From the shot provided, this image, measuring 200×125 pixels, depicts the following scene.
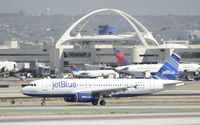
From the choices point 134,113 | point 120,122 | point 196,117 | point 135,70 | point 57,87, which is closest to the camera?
point 120,122

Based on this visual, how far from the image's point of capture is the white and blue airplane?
87.8 m

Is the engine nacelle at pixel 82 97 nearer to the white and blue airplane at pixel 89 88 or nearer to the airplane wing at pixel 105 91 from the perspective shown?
the white and blue airplane at pixel 89 88

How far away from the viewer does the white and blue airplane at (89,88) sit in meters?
87.8

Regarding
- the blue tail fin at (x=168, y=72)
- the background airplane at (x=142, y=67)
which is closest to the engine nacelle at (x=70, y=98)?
the blue tail fin at (x=168, y=72)

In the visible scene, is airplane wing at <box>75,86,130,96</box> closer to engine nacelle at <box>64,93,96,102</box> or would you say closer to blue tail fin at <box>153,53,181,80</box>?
engine nacelle at <box>64,93,96,102</box>

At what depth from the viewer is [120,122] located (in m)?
61.3

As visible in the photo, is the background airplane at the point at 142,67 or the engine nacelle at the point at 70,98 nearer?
the engine nacelle at the point at 70,98

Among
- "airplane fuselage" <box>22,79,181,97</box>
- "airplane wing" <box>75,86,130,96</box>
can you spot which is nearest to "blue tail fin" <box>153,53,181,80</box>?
"airplane fuselage" <box>22,79,181,97</box>

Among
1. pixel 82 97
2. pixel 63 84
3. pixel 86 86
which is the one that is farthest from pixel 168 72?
pixel 63 84

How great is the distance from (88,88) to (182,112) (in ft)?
69.3

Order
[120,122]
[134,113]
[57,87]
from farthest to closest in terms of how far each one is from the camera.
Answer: [57,87], [134,113], [120,122]

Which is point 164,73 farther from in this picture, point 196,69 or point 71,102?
point 196,69

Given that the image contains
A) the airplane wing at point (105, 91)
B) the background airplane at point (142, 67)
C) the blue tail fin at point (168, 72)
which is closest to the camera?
the airplane wing at point (105, 91)

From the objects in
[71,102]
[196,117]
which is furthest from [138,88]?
[196,117]
